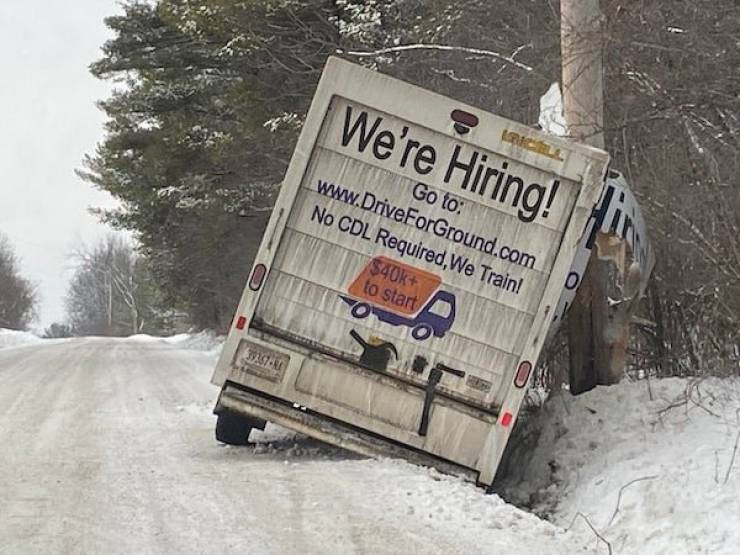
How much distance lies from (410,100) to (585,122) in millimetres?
2729

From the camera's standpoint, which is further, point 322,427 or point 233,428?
point 233,428

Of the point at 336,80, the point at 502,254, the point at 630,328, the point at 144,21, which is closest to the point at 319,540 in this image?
the point at 502,254

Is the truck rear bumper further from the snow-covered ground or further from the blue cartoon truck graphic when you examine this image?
the blue cartoon truck graphic

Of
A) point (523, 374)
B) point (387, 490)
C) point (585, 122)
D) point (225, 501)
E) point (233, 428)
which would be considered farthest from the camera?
point (585, 122)

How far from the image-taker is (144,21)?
24031 millimetres

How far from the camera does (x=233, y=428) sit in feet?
26.7

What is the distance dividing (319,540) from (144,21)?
69.4 ft

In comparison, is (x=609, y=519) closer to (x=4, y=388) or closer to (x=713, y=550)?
(x=713, y=550)

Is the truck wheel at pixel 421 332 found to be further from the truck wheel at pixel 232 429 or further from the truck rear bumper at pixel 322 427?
the truck wheel at pixel 232 429

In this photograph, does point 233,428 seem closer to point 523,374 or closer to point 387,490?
point 387,490

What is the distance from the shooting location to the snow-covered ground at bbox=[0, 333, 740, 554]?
5207 mm

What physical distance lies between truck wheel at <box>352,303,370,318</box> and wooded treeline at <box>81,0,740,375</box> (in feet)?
9.95

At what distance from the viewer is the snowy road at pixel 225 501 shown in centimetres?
509

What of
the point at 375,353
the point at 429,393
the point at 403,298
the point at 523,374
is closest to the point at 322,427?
the point at 375,353
